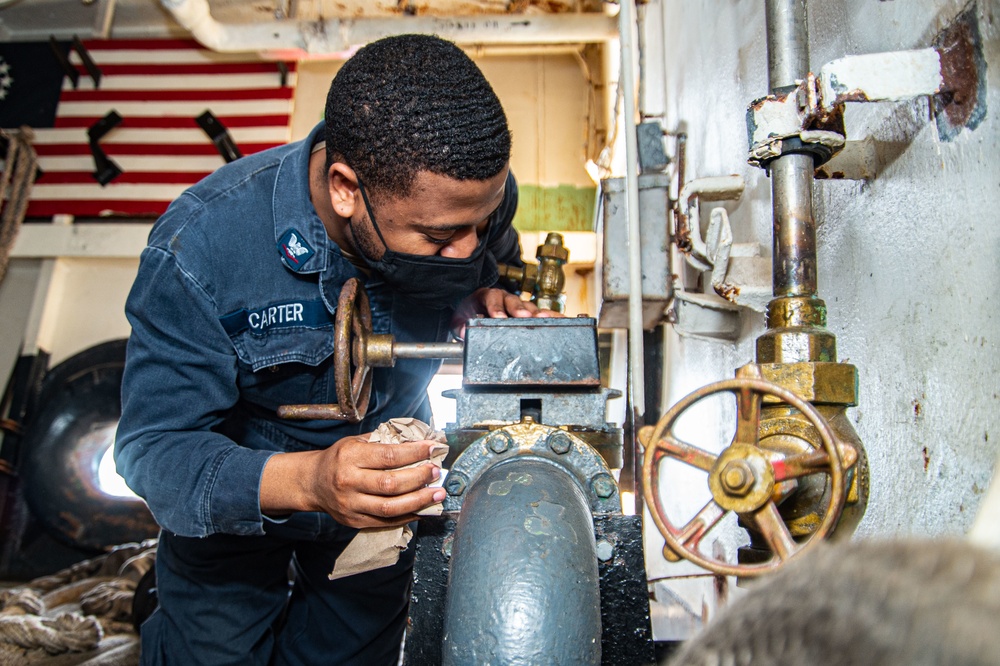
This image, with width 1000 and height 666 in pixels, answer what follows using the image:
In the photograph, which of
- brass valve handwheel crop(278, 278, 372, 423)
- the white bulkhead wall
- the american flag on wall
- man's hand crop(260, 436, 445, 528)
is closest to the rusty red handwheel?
brass valve handwheel crop(278, 278, 372, 423)

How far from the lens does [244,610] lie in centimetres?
141

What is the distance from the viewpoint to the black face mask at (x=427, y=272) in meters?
1.12

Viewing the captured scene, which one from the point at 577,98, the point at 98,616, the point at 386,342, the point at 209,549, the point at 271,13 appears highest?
the point at 271,13

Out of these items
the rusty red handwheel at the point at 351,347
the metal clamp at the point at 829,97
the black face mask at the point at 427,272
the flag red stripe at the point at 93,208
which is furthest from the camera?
the flag red stripe at the point at 93,208

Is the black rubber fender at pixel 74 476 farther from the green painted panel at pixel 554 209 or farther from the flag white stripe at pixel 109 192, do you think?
the green painted panel at pixel 554 209

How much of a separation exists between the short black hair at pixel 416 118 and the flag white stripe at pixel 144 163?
3232mm

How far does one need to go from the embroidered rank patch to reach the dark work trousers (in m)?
0.51

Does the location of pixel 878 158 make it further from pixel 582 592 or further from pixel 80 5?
pixel 80 5

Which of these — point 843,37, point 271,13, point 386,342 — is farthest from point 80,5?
point 843,37

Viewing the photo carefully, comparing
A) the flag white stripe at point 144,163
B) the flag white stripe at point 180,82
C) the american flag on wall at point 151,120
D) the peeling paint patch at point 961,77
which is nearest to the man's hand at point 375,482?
the peeling paint patch at point 961,77

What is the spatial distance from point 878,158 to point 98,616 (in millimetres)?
2762

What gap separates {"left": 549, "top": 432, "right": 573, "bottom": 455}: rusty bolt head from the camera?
0.82 metres

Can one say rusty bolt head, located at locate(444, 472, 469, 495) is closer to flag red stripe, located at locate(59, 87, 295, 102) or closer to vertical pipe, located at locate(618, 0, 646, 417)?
vertical pipe, located at locate(618, 0, 646, 417)

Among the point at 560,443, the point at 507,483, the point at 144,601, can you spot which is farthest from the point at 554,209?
the point at 507,483
